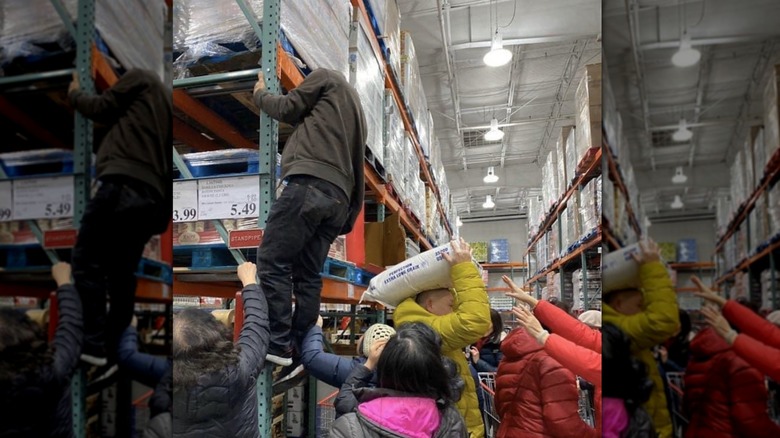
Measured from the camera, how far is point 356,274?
3.81ft

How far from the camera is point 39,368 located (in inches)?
15.2

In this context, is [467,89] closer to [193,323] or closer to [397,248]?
[397,248]

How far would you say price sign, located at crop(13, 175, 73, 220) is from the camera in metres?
0.39

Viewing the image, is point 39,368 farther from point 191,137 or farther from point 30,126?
point 191,137

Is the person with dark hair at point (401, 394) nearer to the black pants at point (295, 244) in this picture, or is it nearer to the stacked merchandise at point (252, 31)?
the black pants at point (295, 244)

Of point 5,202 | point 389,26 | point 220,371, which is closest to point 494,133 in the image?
point 389,26

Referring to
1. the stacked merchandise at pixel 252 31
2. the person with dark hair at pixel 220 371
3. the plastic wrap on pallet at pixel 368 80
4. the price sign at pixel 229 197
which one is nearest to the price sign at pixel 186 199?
the price sign at pixel 229 197

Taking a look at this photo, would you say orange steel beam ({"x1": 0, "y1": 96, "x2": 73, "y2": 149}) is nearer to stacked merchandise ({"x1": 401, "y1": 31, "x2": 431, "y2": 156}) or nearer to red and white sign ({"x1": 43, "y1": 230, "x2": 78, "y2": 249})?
red and white sign ({"x1": 43, "y1": 230, "x2": 78, "y2": 249})

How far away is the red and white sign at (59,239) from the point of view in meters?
0.39

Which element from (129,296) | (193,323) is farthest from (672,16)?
(193,323)

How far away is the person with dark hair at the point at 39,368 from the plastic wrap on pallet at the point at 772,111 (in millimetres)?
577

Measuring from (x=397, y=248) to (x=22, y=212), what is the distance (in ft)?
2.77

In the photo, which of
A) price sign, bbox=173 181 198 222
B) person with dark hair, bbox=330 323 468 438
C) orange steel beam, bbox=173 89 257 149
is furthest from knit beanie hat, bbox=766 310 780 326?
orange steel beam, bbox=173 89 257 149

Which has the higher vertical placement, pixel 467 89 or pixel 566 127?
pixel 467 89
